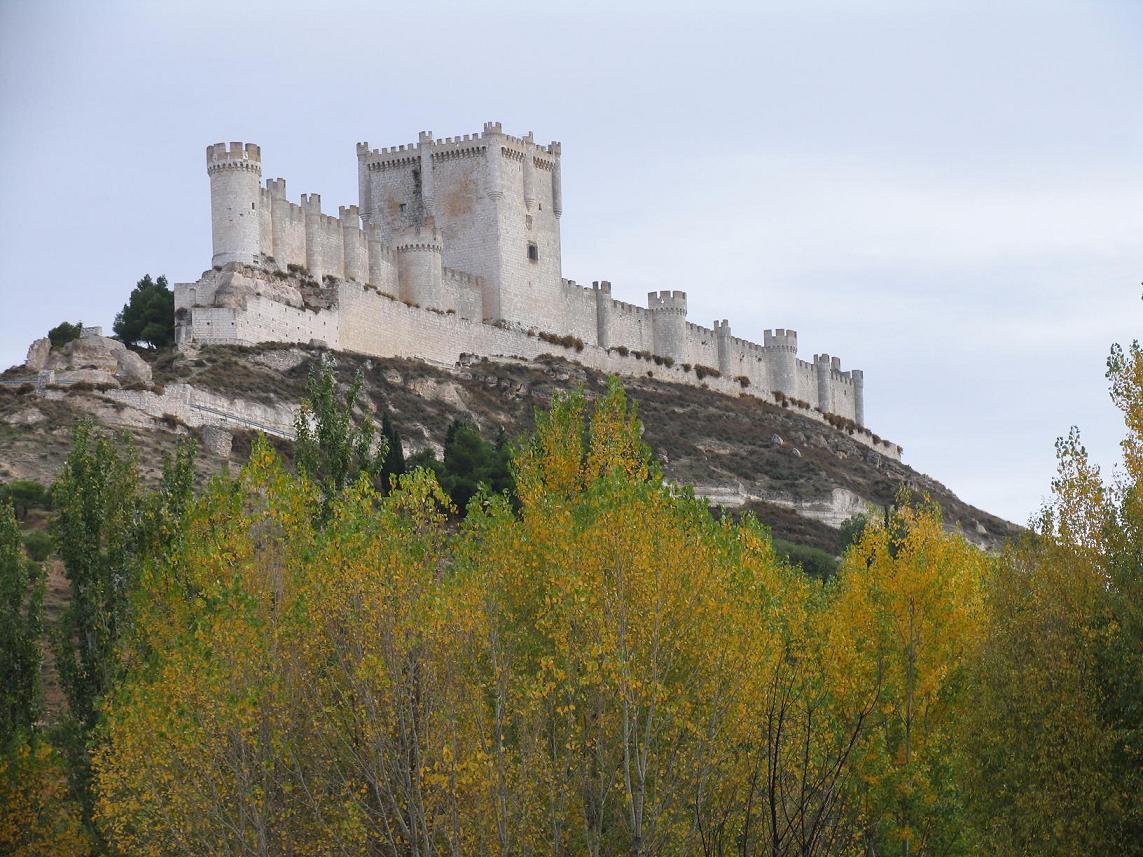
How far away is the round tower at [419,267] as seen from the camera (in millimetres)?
64000

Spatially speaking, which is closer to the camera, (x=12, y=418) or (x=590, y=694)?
(x=590, y=694)

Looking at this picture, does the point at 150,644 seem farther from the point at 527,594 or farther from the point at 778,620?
the point at 778,620

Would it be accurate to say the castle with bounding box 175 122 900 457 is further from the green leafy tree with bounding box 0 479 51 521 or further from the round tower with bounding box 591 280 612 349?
the green leafy tree with bounding box 0 479 51 521

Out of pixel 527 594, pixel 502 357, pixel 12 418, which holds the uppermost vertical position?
pixel 502 357

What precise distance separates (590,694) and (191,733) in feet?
13.3

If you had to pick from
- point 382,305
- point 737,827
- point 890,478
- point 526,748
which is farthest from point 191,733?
point 890,478

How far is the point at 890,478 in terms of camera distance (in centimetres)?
7569

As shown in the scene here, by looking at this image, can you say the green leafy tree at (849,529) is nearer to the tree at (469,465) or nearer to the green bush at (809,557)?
the green bush at (809,557)

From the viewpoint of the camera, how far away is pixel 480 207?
69250mm

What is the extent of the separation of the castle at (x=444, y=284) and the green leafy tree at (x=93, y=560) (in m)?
26.8

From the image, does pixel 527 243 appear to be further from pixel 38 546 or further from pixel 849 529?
pixel 38 546

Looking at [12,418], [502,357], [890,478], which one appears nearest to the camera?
[12,418]

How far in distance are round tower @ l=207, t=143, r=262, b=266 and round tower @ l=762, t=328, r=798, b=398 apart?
34336 mm

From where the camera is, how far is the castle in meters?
55.3
